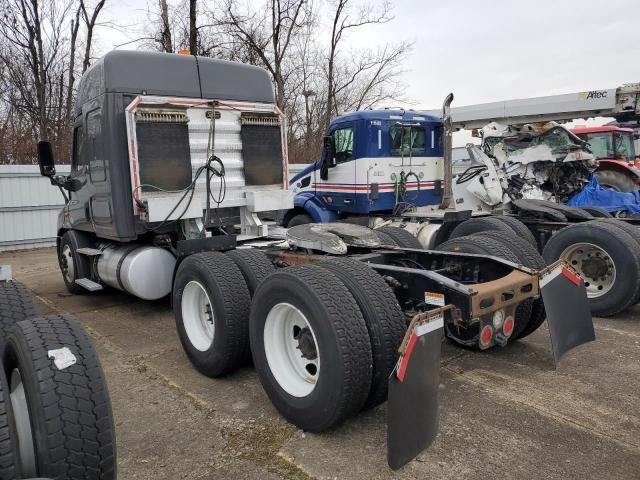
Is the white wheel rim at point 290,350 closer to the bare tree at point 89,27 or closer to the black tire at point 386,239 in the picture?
the black tire at point 386,239

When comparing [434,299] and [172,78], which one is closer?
[434,299]

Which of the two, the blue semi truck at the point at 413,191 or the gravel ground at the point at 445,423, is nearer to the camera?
the gravel ground at the point at 445,423

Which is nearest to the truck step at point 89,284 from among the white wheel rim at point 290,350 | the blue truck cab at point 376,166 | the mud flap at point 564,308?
the white wheel rim at point 290,350

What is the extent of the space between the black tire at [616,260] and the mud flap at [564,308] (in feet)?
5.96

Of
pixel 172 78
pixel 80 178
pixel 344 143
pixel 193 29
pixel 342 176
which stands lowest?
pixel 342 176

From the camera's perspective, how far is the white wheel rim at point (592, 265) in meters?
6.01

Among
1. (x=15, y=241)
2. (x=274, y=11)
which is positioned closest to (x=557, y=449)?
(x=15, y=241)

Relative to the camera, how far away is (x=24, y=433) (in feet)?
7.47

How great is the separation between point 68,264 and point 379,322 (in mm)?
6098

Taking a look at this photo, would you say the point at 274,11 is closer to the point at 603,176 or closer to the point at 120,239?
the point at 603,176

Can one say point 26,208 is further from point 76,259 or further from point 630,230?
point 630,230

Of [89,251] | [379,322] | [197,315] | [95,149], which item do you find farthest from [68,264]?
[379,322]

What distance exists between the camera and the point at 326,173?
945 centimetres

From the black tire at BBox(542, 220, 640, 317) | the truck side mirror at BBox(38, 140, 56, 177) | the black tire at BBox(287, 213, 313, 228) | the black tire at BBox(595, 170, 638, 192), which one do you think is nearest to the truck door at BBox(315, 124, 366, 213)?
the black tire at BBox(287, 213, 313, 228)
